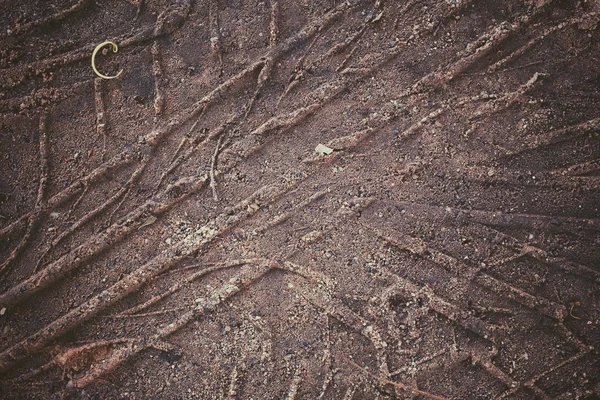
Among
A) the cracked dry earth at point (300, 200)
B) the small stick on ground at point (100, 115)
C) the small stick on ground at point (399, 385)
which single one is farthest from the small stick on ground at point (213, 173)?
the small stick on ground at point (399, 385)

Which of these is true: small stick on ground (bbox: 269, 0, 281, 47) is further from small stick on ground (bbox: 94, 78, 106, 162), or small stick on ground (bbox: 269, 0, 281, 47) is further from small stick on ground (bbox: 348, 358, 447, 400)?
small stick on ground (bbox: 348, 358, 447, 400)

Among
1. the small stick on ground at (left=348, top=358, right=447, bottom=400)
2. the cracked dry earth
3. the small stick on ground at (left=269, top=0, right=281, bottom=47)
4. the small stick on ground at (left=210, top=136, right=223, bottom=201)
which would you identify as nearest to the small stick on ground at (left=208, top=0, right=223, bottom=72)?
the cracked dry earth

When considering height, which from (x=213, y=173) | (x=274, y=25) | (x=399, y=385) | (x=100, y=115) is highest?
(x=100, y=115)

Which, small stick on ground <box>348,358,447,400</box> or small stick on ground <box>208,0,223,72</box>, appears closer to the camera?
small stick on ground <box>348,358,447,400</box>

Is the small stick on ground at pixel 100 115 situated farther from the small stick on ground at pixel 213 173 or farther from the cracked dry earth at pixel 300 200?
the small stick on ground at pixel 213 173

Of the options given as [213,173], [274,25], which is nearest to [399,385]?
[213,173]

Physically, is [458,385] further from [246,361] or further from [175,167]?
[175,167]

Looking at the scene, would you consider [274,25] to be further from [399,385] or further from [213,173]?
[399,385]

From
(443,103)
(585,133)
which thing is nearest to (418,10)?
(443,103)
